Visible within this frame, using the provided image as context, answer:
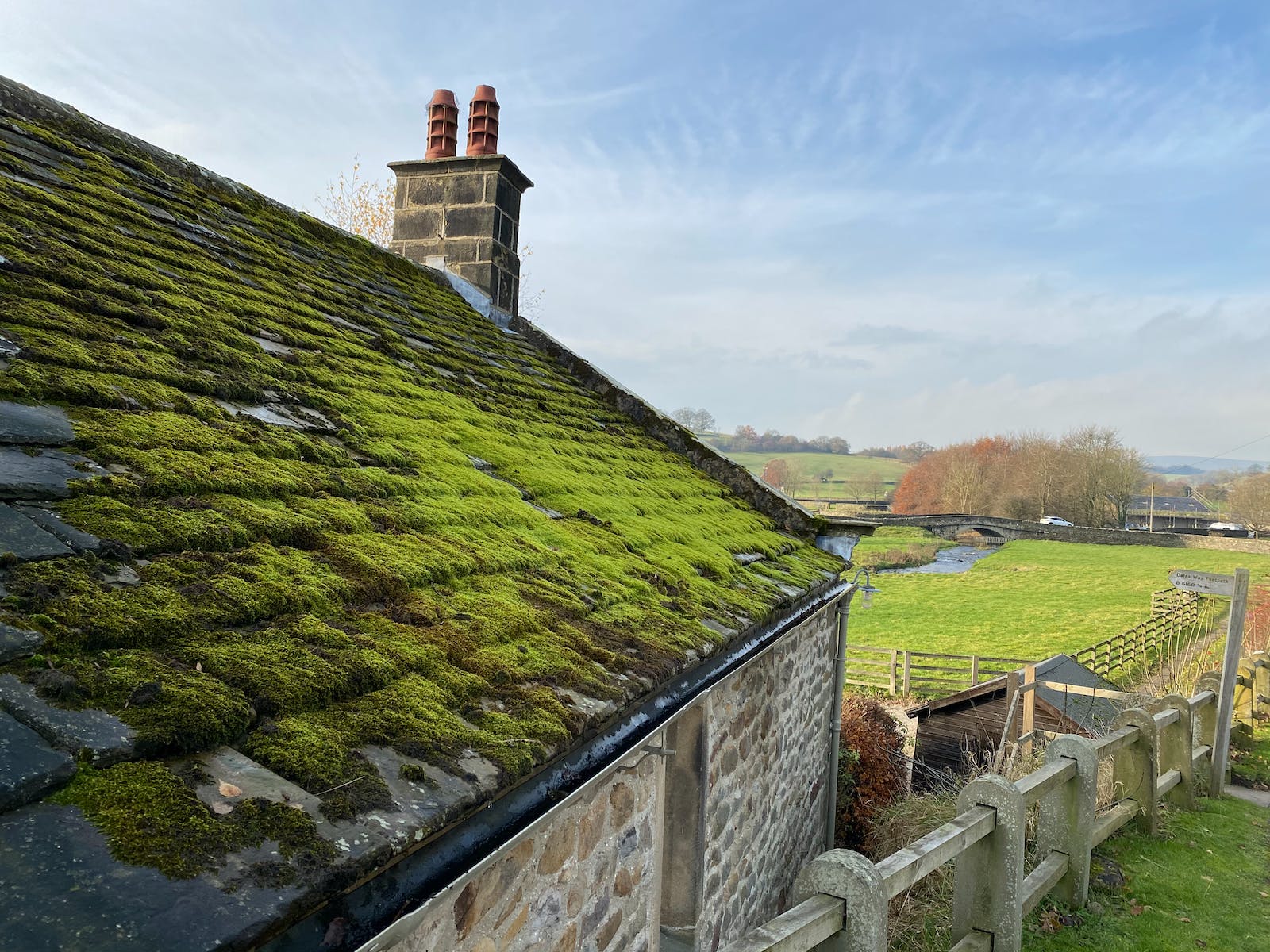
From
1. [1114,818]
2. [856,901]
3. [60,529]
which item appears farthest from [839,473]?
Answer: [60,529]

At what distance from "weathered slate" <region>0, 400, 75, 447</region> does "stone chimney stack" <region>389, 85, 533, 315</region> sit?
5.61 m

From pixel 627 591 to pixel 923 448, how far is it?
9106 cm

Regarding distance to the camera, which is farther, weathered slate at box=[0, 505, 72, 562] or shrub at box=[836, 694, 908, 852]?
shrub at box=[836, 694, 908, 852]

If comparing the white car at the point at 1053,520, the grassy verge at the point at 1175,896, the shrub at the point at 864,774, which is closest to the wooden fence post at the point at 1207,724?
the grassy verge at the point at 1175,896

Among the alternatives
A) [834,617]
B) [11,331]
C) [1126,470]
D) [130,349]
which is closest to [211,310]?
[130,349]

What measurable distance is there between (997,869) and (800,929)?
2.16m

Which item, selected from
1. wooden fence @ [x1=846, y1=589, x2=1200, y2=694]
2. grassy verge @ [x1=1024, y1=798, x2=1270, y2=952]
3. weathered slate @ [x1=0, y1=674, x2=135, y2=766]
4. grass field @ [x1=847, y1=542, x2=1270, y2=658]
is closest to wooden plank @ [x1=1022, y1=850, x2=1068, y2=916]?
grassy verge @ [x1=1024, y1=798, x2=1270, y2=952]

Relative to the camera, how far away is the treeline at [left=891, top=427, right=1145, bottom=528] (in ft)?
176

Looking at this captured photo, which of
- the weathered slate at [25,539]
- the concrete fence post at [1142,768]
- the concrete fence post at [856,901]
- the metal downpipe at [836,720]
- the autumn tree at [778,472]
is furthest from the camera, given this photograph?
the autumn tree at [778,472]

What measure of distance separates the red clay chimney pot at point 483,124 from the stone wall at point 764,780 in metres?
5.25

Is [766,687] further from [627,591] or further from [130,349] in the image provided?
[130,349]

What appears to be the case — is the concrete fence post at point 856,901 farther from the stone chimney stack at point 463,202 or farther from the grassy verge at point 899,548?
the grassy verge at point 899,548

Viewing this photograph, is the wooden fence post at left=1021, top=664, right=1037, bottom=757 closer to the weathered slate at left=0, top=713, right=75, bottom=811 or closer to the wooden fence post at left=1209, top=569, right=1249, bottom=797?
the wooden fence post at left=1209, top=569, right=1249, bottom=797

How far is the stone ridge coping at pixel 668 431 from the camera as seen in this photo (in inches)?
293
